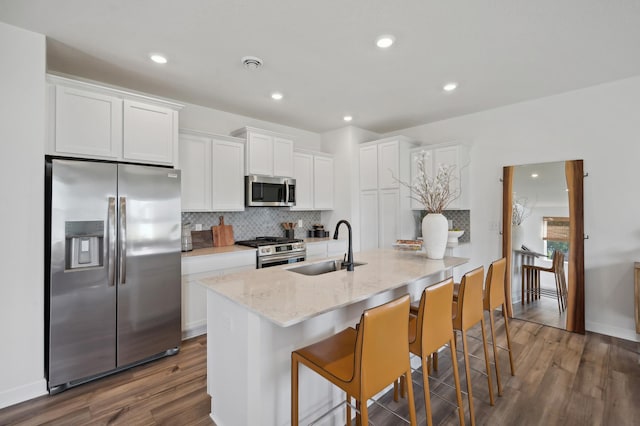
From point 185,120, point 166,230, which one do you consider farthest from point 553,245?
point 185,120

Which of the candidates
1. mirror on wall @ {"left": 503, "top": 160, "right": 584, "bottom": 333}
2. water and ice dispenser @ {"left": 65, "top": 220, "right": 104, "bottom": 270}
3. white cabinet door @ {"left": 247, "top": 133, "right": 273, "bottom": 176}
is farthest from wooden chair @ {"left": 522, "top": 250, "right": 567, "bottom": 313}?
water and ice dispenser @ {"left": 65, "top": 220, "right": 104, "bottom": 270}

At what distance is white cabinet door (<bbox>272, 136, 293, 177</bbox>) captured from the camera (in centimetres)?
422

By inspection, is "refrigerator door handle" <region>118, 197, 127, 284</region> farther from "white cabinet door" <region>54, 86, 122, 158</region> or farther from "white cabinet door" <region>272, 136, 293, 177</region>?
"white cabinet door" <region>272, 136, 293, 177</region>

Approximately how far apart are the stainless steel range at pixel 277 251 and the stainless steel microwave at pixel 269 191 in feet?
1.83

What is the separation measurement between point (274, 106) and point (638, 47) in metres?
3.58

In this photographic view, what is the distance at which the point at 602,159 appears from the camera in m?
3.28

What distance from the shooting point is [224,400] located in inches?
70.7

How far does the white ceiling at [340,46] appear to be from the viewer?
1.99 metres

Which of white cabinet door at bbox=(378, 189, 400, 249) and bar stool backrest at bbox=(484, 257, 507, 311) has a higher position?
white cabinet door at bbox=(378, 189, 400, 249)

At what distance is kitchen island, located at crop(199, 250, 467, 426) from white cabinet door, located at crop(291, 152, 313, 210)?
2.60 m

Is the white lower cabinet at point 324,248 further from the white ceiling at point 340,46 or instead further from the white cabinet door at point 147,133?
the white cabinet door at point 147,133

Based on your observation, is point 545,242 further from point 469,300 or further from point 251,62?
point 251,62

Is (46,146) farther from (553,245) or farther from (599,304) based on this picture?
(599,304)

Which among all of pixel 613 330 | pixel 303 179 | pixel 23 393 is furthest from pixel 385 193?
pixel 23 393
